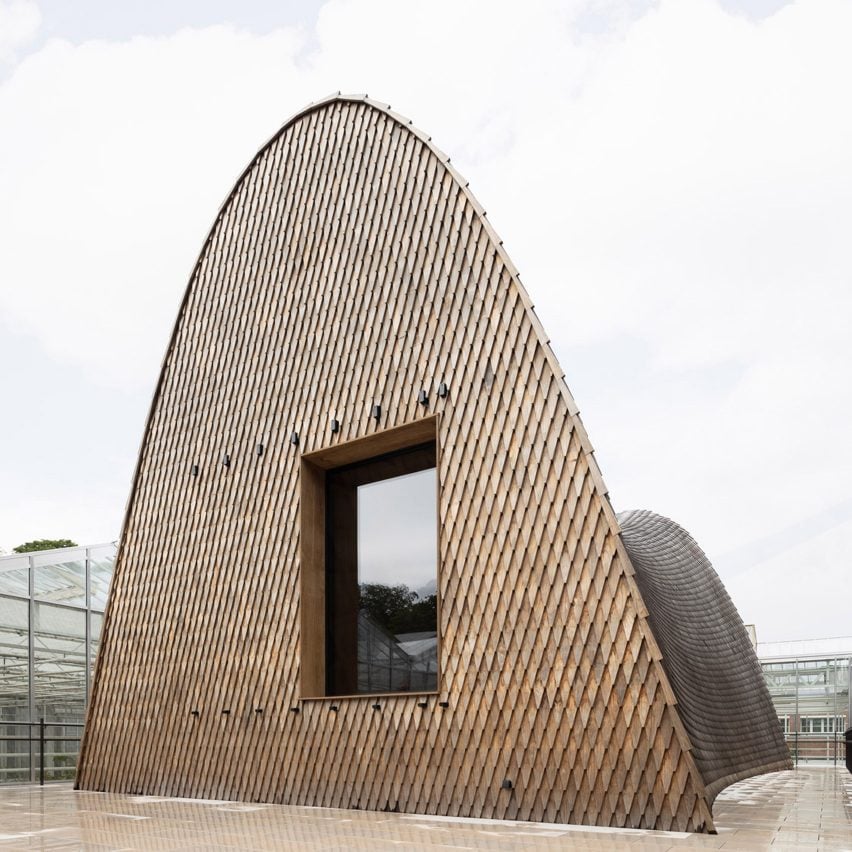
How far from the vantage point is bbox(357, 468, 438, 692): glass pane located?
28.0 ft

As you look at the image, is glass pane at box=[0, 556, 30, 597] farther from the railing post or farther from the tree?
the tree

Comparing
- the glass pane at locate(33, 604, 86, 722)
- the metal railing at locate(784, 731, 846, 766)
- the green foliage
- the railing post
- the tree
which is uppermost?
the tree

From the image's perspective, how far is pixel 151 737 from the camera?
1051 cm

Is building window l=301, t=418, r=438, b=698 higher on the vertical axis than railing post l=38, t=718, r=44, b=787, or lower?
higher

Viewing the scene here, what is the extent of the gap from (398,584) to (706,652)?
7.01m

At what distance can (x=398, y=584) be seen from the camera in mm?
9000

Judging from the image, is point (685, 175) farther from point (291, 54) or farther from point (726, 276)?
point (291, 54)

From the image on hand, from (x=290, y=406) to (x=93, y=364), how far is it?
25136mm

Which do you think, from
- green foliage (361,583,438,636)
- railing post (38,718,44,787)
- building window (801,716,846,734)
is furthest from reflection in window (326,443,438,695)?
building window (801,716,846,734)

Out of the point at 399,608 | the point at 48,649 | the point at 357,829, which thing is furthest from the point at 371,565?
the point at 48,649

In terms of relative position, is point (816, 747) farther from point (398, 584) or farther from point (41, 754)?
point (41, 754)

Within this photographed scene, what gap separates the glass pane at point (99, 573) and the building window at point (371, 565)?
22.6ft

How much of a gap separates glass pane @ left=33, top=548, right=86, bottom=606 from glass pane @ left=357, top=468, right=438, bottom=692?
7.00 m

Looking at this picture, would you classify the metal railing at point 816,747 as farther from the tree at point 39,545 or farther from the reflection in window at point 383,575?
the tree at point 39,545
